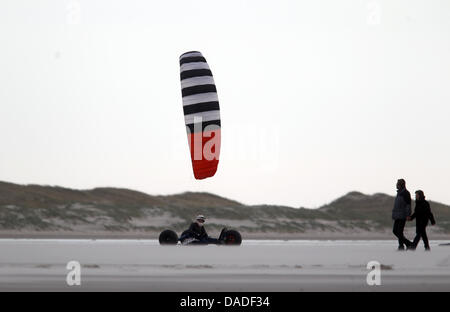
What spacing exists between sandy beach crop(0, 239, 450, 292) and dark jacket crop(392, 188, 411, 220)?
104cm

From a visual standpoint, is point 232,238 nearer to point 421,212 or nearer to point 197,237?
point 197,237

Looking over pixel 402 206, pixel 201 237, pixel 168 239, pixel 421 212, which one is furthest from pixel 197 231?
pixel 421 212

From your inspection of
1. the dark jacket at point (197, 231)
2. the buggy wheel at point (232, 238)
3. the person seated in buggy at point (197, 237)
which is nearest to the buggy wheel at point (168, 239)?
the person seated in buggy at point (197, 237)

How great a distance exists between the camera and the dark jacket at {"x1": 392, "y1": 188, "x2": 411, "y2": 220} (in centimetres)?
2594

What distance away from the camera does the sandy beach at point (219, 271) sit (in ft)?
51.8

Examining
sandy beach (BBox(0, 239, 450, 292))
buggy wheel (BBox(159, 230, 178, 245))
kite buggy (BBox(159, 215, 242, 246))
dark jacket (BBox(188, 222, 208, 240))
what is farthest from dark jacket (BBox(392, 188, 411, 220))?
buggy wheel (BBox(159, 230, 178, 245))

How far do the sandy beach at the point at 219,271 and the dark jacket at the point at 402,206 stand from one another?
1037mm

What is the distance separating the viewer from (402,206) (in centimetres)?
2594

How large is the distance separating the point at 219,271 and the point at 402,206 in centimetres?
866

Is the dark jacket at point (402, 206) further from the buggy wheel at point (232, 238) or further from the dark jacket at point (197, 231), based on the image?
the dark jacket at point (197, 231)

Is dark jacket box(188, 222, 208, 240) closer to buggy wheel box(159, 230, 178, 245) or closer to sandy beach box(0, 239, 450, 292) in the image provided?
buggy wheel box(159, 230, 178, 245)

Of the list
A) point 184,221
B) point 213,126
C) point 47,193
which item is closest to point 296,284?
point 213,126

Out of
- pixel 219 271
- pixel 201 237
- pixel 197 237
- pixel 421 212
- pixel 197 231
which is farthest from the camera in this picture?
pixel 197 231
